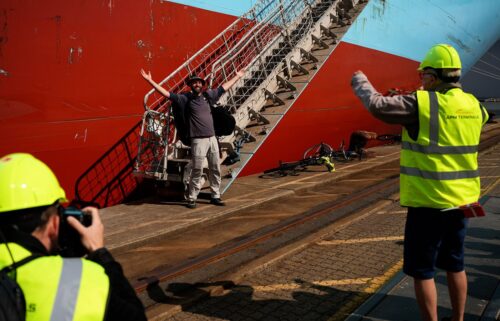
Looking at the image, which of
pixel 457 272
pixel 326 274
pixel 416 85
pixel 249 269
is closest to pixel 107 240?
pixel 249 269

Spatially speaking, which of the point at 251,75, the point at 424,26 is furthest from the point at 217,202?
the point at 424,26

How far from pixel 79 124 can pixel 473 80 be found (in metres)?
29.4

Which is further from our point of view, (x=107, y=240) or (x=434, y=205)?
(x=107, y=240)

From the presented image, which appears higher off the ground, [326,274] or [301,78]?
[301,78]

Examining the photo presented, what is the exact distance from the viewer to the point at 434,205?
2389 mm

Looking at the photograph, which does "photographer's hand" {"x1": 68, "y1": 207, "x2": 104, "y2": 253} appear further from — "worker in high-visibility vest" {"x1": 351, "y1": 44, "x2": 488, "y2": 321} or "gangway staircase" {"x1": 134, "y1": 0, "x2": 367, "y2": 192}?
"gangway staircase" {"x1": 134, "y1": 0, "x2": 367, "y2": 192}

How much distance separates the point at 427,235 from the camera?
2.40m

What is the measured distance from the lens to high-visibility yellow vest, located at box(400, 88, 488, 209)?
2.35 metres

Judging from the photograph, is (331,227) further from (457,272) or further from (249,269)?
(457,272)

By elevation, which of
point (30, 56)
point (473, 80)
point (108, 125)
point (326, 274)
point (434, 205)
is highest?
point (473, 80)

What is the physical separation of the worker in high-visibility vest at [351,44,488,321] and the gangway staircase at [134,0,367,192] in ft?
14.3

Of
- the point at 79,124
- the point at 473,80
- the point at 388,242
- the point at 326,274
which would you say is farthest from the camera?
the point at 473,80

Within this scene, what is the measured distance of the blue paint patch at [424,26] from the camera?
1197 cm

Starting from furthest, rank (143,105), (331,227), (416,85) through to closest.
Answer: (416,85)
(143,105)
(331,227)
